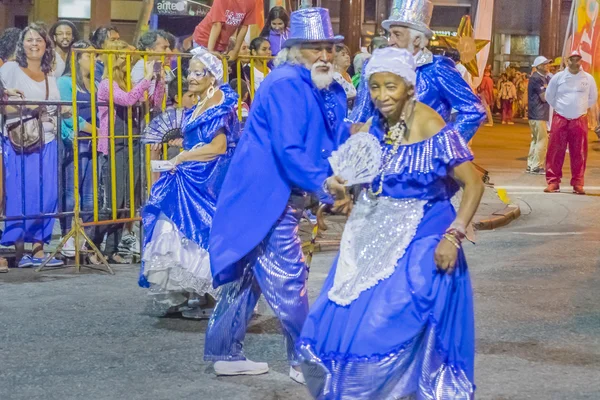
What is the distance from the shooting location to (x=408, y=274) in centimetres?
466

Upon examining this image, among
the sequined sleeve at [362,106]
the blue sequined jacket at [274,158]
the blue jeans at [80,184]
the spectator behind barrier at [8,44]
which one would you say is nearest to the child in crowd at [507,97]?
the spectator behind barrier at [8,44]

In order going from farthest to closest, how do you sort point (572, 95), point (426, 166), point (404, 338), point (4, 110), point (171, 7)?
1. point (171, 7)
2. point (572, 95)
3. point (4, 110)
4. point (426, 166)
5. point (404, 338)

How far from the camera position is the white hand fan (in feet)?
15.6

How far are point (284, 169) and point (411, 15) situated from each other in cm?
159

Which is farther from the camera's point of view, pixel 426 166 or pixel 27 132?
pixel 27 132

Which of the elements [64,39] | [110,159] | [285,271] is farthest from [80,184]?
[285,271]

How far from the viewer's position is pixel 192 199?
7.58m

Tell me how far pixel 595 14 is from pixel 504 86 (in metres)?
17.5

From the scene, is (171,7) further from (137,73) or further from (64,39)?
(137,73)

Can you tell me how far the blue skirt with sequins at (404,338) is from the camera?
459cm

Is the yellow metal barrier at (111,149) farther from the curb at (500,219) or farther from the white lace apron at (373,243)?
the white lace apron at (373,243)

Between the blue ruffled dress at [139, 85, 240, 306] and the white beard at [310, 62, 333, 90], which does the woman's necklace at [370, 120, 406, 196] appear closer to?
the white beard at [310, 62, 333, 90]

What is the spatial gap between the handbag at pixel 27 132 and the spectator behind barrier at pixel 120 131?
0.54 meters

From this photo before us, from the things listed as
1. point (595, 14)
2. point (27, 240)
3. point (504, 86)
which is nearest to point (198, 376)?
point (27, 240)
